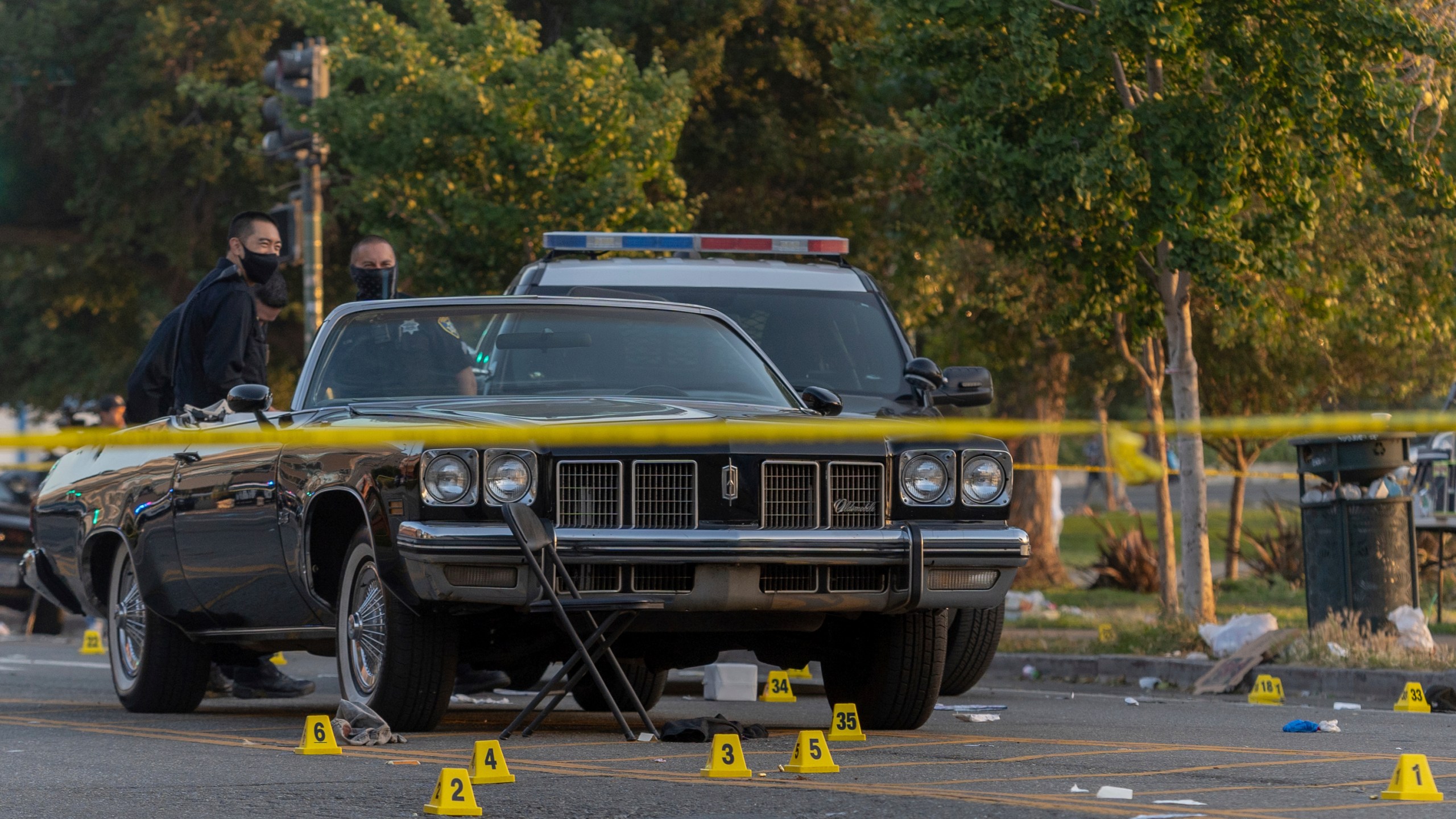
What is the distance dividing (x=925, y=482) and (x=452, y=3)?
19.0 m

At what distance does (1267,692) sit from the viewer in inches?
408

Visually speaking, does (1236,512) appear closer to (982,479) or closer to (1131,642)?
(1131,642)

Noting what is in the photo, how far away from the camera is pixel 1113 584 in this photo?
73.1 ft

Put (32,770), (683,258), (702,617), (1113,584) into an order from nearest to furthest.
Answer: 1. (32,770)
2. (702,617)
3. (683,258)
4. (1113,584)

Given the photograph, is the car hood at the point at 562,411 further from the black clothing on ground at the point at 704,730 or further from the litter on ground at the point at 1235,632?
the litter on ground at the point at 1235,632

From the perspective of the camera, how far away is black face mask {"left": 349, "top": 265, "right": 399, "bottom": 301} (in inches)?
436

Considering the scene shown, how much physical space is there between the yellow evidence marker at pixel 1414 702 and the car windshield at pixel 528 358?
3.53 meters

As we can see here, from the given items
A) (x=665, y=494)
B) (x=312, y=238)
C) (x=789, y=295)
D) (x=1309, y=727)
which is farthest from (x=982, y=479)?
(x=312, y=238)

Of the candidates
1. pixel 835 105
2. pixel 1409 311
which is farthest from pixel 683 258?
pixel 835 105

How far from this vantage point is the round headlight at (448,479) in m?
6.80

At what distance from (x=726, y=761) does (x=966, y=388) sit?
12.8 feet

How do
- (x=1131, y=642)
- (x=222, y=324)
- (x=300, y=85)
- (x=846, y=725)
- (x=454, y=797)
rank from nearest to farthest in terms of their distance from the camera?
(x=454, y=797) < (x=846, y=725) < (x=222, y=324) < (x=1131, y=642) < (x=300, y=85)

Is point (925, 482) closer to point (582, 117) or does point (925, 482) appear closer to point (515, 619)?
point (515, 619)

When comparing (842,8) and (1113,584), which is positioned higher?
(842,8)
